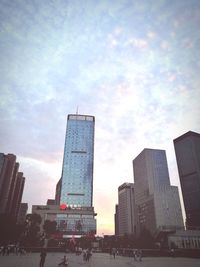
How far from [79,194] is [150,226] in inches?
2512

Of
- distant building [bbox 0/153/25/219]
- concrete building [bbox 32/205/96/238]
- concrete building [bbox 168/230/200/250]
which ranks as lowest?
concrete building [bbox 168/230/200/250]

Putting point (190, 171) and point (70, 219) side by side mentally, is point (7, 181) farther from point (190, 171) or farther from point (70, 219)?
point (190, 171)

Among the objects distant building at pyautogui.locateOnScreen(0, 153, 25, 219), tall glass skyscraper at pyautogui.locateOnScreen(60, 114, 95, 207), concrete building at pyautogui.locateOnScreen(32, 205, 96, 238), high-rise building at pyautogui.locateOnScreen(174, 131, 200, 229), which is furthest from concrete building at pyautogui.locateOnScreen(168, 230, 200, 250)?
distant building at pyautogui.locateOnScreen(0, 153, 25, 219)

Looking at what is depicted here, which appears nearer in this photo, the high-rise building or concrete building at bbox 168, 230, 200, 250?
concrete building at bbox 168, 230, 200, 250

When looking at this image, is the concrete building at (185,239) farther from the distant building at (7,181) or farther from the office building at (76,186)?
the distant building at (7,181)

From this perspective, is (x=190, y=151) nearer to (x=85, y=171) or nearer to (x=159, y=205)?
(x=159, y=205)

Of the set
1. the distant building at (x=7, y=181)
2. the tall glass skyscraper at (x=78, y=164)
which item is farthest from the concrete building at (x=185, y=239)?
the distant building at (x=7, y=181)

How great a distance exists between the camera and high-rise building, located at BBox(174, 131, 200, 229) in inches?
6693

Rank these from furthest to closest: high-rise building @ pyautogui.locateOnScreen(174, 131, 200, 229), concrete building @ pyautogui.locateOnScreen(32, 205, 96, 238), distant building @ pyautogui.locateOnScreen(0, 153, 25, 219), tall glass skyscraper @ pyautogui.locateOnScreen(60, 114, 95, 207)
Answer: high-rise building @ pyautogui.locateOnScreen(174, 131, 200, 229), tall glass skyscraper @ pyautogui.locateOnScreen(60, 114, 95, 207), distant building @ pyautogui.locateOnScreen(0, 153, 25, 219), concrete building @ pyautogui.locateOnScreen(32, 205, 96, 238)

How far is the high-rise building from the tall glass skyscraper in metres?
81.9

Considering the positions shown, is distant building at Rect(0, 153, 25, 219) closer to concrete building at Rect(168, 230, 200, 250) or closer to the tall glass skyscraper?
the tall glass skyscraper

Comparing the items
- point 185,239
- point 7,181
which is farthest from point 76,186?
point 185,239

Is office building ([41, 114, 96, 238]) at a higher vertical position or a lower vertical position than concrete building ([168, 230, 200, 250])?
higher

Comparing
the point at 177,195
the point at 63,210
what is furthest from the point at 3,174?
the point at 177,195
